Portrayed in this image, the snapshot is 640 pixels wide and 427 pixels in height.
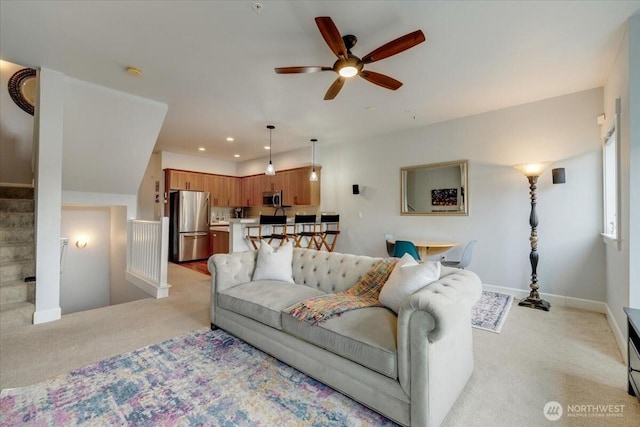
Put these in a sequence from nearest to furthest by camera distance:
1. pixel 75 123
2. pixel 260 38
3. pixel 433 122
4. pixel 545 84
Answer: pixel 260 38, pixel 545 84, pixel 75 123, pixel 433 122

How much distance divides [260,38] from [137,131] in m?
2.75

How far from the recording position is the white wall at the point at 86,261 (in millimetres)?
5055

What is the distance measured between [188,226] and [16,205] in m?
3.02

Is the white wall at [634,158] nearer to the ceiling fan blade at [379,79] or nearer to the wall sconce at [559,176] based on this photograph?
the wall sconce at [559,176]

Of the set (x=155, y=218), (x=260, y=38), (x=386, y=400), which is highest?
(x=260, y=38)

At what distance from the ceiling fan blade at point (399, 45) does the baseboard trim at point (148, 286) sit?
3965 millimetres

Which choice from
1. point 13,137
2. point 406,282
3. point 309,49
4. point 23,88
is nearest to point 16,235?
point 13,137

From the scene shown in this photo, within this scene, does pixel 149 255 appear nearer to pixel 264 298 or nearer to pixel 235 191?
pixel 264 298

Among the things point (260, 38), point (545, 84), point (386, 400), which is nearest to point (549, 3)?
point (545, 84)

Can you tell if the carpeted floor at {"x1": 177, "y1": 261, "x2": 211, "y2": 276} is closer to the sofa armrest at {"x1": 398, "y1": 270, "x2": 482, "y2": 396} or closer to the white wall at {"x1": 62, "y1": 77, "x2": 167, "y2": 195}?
the white wall at {"x1": 62, "y1": 77, "x2": 167, "y2": 195}

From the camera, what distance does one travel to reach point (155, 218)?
22.8ft

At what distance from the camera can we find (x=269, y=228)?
194 inches

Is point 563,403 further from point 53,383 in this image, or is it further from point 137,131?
point 137,131

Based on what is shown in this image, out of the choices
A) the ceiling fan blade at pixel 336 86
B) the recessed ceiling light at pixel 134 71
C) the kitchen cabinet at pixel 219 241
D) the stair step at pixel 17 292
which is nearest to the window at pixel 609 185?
the ceiling fan blade at pixel 336 86
